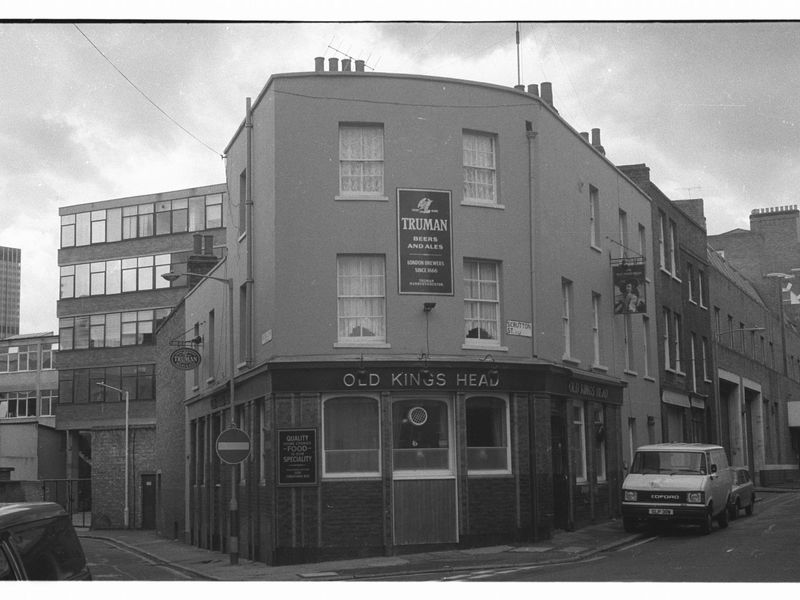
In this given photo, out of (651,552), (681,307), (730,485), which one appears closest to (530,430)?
(651,552)

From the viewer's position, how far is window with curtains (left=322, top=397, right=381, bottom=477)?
21.1 m

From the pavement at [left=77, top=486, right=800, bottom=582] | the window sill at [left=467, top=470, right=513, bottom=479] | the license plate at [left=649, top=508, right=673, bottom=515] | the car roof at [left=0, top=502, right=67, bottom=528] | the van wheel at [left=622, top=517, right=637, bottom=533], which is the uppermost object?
the car roof at [left=0, top=502, right=67, bottom=528]

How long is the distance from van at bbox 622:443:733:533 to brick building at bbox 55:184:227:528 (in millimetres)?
36835

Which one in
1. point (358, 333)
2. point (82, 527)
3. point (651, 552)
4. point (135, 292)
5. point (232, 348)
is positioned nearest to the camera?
point (651, 552)

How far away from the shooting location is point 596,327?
94.4 feet

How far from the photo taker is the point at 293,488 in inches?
821

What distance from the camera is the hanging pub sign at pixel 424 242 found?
22.1 m

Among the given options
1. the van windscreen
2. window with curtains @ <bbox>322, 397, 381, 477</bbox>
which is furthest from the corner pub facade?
the van windscreen

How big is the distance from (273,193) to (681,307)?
67.0 ft

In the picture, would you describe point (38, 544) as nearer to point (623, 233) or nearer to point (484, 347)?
point (484, 347)

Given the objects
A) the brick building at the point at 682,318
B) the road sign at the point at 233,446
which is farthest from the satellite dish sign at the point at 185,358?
the brick building at the point at 682,318

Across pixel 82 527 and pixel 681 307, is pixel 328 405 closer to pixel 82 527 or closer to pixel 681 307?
pixel 681 307

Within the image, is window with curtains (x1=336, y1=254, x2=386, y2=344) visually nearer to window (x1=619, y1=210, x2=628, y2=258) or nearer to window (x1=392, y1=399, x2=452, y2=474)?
window (x1=392, y1=399, x2=452, y2=474)

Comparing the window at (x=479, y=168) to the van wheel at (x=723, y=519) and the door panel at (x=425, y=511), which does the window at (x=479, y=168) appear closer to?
the door panel at (x=425, y=511)
